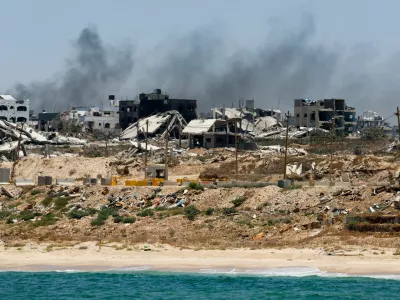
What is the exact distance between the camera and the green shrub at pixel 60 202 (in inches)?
2788

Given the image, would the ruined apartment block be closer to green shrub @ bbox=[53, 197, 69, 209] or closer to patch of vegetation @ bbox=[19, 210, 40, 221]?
green shrub @ bbox=[53, 197, 69, 209]

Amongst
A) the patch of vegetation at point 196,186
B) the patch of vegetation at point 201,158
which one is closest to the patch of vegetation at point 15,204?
the patch of vegetation at point 196,186

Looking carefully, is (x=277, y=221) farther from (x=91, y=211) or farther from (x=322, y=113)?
(x=322, y=113)

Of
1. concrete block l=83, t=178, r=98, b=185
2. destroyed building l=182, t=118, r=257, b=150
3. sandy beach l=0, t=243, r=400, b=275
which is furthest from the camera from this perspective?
destroyed building l=182, t=118, r=257, b=150

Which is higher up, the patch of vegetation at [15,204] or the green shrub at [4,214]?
the patch of vegetation at [15,204]

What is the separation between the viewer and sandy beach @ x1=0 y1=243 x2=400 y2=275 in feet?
166

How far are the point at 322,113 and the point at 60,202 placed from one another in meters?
98.4

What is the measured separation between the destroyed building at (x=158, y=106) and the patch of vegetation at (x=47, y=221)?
9891 cm

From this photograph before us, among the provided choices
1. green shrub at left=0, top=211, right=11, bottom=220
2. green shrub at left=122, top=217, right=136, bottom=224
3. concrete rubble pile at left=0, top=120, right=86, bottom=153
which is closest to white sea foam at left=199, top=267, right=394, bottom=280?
green shrub at left=122, top=217, right=136, bottom=224

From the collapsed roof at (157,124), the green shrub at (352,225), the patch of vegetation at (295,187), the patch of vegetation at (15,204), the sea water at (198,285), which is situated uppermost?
the collapsed roof at (157,124)

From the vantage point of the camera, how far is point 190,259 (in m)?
53.4

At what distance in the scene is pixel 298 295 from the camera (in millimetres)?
46281

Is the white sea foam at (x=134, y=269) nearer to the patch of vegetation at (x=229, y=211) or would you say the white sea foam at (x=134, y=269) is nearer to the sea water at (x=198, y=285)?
the sea water at (x=198, y=285)

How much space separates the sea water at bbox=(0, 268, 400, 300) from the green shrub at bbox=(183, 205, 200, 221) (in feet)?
42.3
